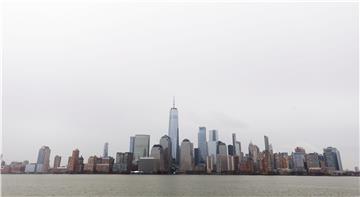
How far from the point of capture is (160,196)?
1882 inches

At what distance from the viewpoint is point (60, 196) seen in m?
46.5

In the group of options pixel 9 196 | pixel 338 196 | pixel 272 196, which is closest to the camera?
pixel 9 196

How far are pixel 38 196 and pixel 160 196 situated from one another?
2041 centimetres

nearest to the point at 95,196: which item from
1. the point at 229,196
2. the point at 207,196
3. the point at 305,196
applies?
the point at 207,196

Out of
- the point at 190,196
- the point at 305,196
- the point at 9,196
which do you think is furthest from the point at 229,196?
the point at 9,196

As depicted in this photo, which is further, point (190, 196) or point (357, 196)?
point (357, 196)

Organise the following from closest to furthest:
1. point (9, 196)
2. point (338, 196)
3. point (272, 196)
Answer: point (9, 196) → point (272, 196) → point (338, 196)

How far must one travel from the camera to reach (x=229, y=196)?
47531 millimetres

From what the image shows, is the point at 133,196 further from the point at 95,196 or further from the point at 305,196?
the point at 305,196

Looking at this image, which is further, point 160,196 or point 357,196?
point 357,196

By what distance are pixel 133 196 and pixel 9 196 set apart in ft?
66.9

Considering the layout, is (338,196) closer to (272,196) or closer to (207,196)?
(272,196)

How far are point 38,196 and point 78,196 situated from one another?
6.88 meters

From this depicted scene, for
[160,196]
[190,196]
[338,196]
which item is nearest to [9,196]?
[160,196]
